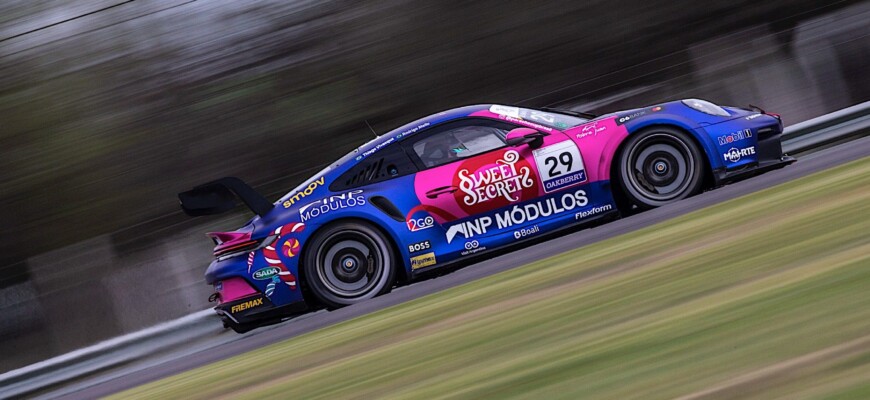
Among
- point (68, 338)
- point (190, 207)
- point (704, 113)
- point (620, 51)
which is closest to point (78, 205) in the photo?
point (68, 338)

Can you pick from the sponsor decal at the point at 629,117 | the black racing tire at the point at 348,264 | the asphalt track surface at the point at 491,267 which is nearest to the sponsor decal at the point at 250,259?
the black racing tire at the point at 348,264

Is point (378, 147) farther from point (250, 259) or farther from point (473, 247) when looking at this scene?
point (250, 259)

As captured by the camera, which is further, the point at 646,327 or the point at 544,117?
the point at 544,117

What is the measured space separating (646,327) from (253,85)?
32.6 ft

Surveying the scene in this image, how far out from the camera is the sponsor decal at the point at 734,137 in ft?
25.4

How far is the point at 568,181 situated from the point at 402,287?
1498 mm

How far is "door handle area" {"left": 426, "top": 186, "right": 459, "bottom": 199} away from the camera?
25.5 feet

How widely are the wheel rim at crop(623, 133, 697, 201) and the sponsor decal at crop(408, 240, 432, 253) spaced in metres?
1.52

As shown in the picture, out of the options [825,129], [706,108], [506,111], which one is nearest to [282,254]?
[506,111]

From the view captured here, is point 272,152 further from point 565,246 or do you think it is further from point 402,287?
point 565,246

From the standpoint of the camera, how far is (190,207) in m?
7.69

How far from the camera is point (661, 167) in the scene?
782 centimetres

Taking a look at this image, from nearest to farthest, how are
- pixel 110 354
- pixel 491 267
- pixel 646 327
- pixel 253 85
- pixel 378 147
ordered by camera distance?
pixel 646 327, pixel 491 267, pixel 378 147, pixel 110 354, pixel 253 85

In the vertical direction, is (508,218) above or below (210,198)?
below
